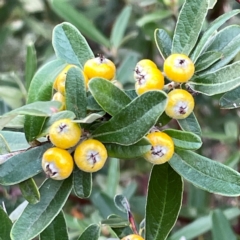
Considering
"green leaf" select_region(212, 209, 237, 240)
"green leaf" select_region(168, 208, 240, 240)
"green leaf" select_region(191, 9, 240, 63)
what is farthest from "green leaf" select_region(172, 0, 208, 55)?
"green leaf" select_region(168, 208, 240, 240)

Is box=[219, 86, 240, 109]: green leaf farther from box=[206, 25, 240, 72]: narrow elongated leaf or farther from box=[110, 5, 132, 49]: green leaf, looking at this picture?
box=[110, 5, 132, 49]: green leaf

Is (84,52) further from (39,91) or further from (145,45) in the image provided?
(145,45)

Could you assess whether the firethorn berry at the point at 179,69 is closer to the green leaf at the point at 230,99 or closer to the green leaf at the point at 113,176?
the green leaf at the point at 230,99

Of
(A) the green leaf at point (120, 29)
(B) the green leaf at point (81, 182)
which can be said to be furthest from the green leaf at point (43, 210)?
(A) the green leaf at point (120, 29)

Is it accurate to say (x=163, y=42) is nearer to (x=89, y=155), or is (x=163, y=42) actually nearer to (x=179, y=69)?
(x=179, y=69)

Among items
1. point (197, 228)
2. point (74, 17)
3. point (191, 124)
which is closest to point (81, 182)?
point (191, 124)
